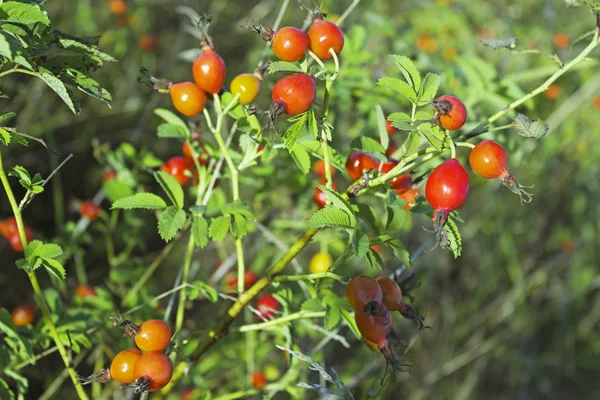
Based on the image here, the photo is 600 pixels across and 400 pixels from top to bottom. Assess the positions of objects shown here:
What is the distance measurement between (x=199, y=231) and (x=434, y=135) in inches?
18.0

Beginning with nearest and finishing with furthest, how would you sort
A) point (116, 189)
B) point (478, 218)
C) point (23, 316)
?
point (23, 316) → point (116, 189) → point (478, 218)

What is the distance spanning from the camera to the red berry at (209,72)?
1.06 metres

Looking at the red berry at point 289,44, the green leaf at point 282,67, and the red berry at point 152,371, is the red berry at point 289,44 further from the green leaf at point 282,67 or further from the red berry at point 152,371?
the red berry at point 152,371

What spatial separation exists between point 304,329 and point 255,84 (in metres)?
0.88

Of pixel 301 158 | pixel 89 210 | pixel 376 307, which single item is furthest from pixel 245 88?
pixel 89 210

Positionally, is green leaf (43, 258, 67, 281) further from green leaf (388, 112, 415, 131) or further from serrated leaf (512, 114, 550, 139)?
serrated leaf (512, 114, 550, 139)

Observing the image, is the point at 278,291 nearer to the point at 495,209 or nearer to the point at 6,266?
the point at 6,266

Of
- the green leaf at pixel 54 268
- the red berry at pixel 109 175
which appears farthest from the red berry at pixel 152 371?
the red berry at pixel 109 175

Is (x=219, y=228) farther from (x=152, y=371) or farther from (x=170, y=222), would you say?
(x=152, y=371)

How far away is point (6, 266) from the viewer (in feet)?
8.08

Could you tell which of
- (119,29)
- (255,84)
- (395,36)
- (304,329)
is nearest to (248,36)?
(119,29)

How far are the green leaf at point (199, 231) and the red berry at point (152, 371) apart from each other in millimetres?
205

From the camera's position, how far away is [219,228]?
1024 millimetres

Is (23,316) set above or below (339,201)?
below
